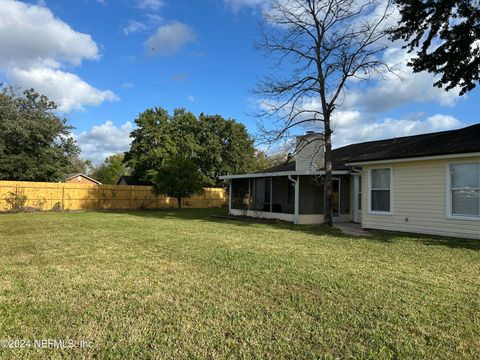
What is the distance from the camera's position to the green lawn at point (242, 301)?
3.39 metres

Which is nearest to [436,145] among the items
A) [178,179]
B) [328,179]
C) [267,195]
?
[328,179]

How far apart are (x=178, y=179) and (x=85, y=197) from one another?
677 cm

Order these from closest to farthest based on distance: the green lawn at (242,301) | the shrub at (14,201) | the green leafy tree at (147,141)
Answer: the green lawn at (242,301)
the shrub at (14,201)
the green leafy tree at (147,141)

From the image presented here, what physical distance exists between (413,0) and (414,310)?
12.5m

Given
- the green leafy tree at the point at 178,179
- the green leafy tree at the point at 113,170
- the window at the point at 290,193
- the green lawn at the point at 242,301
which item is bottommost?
the green lawn at the point at 242,301

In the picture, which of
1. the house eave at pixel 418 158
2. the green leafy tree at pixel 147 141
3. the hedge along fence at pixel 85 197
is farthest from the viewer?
the green leafy tree at pixel 147 141

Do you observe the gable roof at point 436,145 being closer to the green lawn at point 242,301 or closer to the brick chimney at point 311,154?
the brick chimney at point 311,154

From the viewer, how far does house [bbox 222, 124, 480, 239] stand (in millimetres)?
10383

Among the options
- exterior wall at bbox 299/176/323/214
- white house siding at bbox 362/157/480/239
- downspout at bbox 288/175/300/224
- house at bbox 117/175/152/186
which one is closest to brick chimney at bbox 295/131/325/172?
exterior wall at bbox 299/176/323/214

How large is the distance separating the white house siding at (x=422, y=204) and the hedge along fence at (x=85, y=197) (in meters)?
20.7

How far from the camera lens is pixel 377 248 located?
8.73 meters

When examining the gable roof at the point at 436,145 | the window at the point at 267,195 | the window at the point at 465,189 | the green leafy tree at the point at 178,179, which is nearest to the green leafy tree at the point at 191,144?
the green leafy tree at the point at 178,179

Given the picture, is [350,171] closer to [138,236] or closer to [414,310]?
[138,236]

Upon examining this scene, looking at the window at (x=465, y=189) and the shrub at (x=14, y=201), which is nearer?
the window at (x=465, y=189)
